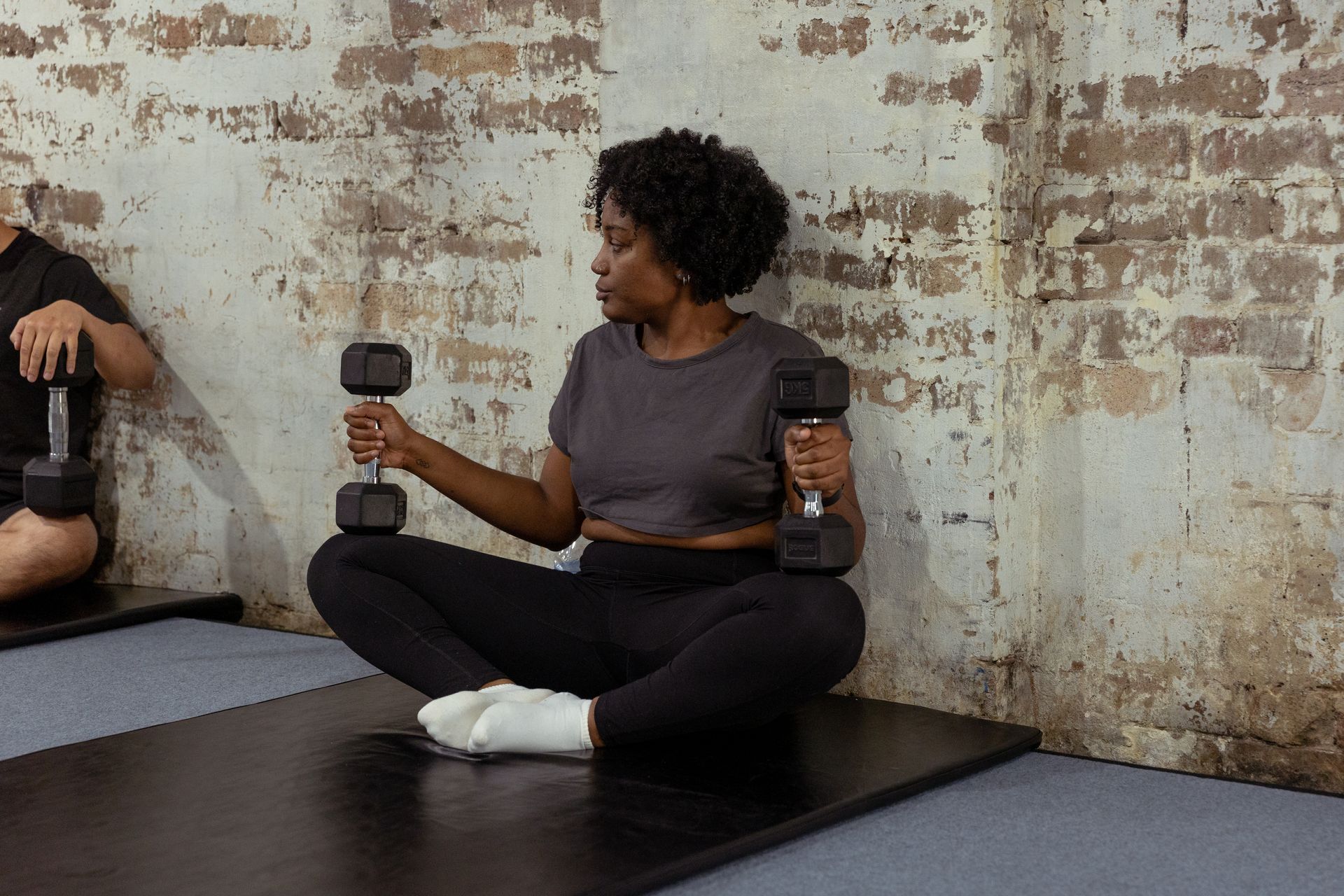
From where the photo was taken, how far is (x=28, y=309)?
4.39 m

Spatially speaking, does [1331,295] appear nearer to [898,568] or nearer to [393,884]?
[898,568]

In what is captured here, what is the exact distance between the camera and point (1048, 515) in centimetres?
320

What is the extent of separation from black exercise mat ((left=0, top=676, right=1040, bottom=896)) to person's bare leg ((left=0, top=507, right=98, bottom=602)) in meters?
1.36

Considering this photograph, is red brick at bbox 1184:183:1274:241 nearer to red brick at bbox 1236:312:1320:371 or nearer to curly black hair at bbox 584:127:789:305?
red brick at bbox 1236:312:1320:371

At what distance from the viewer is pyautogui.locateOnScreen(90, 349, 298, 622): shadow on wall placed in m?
4.42

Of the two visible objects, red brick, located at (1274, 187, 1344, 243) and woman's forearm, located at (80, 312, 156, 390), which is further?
woman's forearm, located at (80, 312, 156, 390)

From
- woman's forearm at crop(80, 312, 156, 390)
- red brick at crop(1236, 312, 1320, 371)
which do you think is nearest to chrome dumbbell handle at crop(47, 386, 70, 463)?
woman's forearm at crop(80, 312, 156, 390)

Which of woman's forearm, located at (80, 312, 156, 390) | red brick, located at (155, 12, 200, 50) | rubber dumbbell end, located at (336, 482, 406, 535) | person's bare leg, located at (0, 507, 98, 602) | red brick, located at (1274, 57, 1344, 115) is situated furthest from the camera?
red brick, located at (155, 12, 200, 50)

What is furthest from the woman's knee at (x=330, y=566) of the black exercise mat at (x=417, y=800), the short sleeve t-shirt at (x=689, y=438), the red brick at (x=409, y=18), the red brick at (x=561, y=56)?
the red brick at (x=409, y=18)

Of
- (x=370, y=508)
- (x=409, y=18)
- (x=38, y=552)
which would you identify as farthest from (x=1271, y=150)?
(x=38, y=552)

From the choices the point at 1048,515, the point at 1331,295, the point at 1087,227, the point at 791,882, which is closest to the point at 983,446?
the point at 1048,515

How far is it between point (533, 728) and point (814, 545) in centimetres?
65

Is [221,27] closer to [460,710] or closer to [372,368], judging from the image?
[372,368]

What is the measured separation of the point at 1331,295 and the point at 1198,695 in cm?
88
